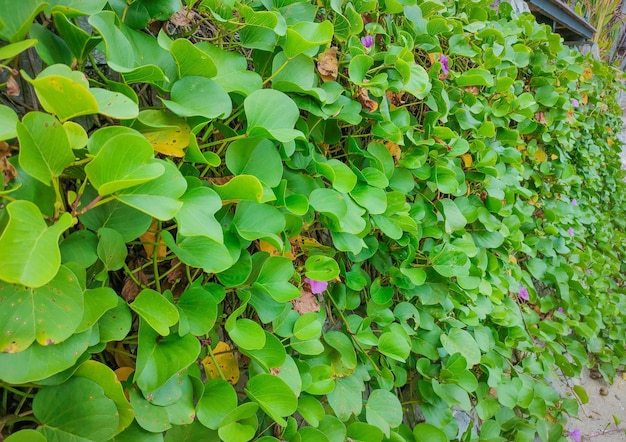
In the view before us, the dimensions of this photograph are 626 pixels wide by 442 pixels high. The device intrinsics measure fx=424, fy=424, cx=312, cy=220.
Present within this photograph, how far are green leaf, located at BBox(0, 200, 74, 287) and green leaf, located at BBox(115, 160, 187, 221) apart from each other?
73 mm

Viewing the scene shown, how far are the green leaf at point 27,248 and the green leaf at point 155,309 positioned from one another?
16 cm

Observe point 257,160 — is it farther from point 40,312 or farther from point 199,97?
point 40,312

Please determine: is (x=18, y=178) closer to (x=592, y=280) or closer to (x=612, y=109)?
(x=592, y=280)

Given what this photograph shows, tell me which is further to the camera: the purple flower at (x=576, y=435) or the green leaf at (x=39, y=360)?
the purple flower at (x=576, y=435)

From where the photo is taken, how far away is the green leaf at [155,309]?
0.51 metres

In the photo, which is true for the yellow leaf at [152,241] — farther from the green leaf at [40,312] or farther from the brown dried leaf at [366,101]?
the brown dried leaf at [366,101]

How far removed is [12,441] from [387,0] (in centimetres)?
103

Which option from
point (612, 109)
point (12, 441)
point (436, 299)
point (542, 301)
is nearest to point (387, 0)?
point (436, 299)

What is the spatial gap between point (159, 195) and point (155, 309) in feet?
0.51

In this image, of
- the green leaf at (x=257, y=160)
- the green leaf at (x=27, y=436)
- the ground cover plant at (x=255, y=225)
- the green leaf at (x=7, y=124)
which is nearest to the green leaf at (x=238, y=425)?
the ground cover plant at (x=255, y=225)

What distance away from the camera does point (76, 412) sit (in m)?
0.45

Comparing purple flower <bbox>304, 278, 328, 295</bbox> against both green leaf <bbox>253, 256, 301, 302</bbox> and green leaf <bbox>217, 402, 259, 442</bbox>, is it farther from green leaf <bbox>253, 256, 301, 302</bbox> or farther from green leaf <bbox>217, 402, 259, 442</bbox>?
green leaf <bbox>217, 402, 259, 442</bbox>

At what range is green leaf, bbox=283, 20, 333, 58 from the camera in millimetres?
636

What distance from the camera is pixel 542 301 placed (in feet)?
6.19
